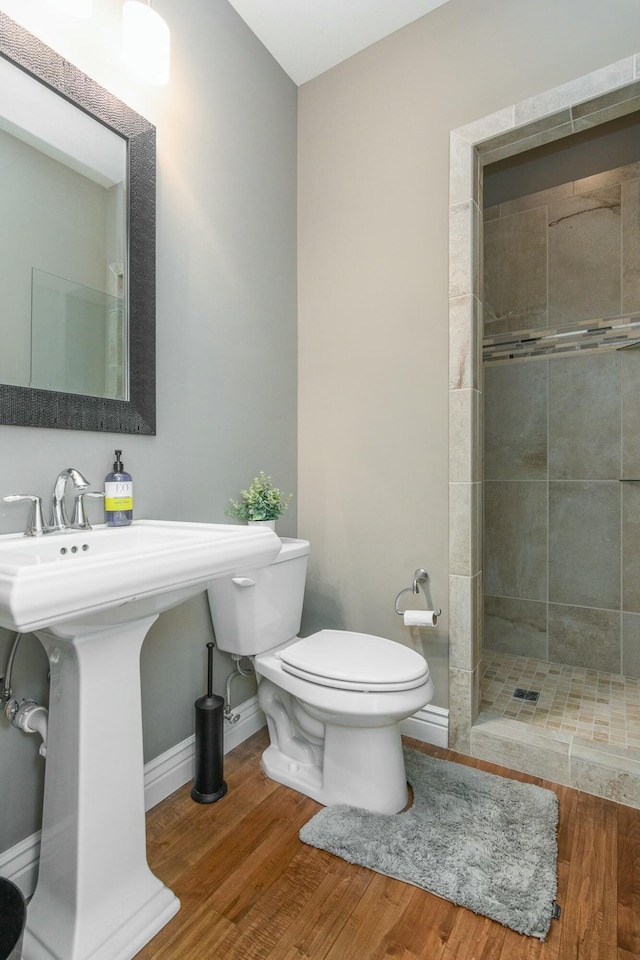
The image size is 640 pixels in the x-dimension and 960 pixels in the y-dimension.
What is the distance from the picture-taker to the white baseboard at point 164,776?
120cm

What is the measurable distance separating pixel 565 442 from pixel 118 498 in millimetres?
2072

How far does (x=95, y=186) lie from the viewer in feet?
4.62

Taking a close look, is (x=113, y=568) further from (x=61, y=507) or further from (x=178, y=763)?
(x=178, y=763)

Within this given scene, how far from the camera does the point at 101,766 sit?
3.49ft

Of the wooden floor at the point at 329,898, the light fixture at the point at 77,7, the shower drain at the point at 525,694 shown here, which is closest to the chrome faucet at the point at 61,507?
the wooden floor at the point at 329,898

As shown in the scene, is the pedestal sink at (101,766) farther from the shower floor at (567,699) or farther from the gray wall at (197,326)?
the shower floor at (567,699)

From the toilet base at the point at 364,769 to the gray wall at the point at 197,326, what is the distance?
1.59ft

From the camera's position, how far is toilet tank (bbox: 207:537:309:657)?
169cm

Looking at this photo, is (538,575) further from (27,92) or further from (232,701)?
(27,92)

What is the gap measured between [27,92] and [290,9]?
117 cm

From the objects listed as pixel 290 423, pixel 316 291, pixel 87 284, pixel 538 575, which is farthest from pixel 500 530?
pixel 87 284

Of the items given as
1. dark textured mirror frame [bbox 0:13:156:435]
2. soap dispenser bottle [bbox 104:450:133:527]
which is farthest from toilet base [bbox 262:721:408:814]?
dark textured mirror frame [bbox 0:13:156:435]

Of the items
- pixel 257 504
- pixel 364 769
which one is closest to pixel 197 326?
pixel 257 504

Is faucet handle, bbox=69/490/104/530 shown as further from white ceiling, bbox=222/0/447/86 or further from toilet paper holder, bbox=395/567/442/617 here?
white ceiling, bbox=222/0/447/86
